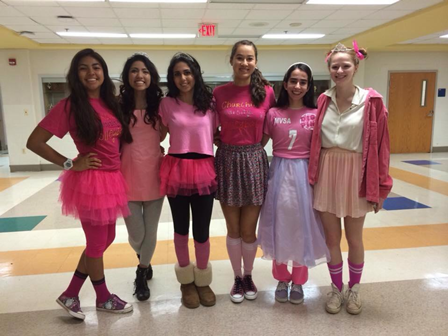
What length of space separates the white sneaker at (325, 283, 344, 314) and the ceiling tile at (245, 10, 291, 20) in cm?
414

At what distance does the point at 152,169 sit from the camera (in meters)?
2.10

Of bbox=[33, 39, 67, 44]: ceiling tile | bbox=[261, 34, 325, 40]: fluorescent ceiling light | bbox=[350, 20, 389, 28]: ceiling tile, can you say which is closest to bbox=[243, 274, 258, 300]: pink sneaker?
bbox=[350, 20, 389, 28]: ceiling tile

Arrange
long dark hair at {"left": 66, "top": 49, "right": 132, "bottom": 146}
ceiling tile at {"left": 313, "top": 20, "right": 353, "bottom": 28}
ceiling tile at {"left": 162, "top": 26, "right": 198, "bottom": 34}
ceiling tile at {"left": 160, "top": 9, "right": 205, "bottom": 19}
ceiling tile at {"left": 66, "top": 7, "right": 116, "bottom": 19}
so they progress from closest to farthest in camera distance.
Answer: long dark hair at {"left": 66, "top": 49, "right": 132, "bottom": 146} < ceiling tile at {"left": 66, "top": 7, "right": 116, "bottom": 19} < ceiling tile at {"left": 160, "top": 9, "right": 205, "bottom": 19} < ceiling tile at {"left": 313, "top": 20, "right": 353, "bottom": 28} < ceiling tile at {"left": 162, "top": 26, "right": 198, "bottom": 34}

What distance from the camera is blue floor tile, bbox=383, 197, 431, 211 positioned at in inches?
166

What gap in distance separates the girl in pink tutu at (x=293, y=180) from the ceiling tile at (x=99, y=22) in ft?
13.9

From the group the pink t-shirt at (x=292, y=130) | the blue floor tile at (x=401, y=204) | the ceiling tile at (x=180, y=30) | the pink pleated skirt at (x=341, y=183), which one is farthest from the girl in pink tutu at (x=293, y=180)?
the ceiling tile at (x=180, y=30)

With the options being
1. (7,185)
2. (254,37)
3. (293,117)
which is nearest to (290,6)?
(254,37)

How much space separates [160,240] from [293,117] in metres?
1.93

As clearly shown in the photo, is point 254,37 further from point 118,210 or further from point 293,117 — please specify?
point 118,210

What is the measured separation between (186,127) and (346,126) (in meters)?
0.92

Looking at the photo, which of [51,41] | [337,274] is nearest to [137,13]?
[51,41]

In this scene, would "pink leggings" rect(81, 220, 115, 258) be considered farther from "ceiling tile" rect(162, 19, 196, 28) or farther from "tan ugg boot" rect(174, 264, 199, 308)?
"ceiling tile" rect(162, 19, 196, 28)

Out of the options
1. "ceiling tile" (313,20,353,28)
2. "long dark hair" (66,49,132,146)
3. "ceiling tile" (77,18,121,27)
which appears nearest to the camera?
"long dark hair" (66,49,132,146)

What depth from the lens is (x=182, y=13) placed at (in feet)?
16.3
